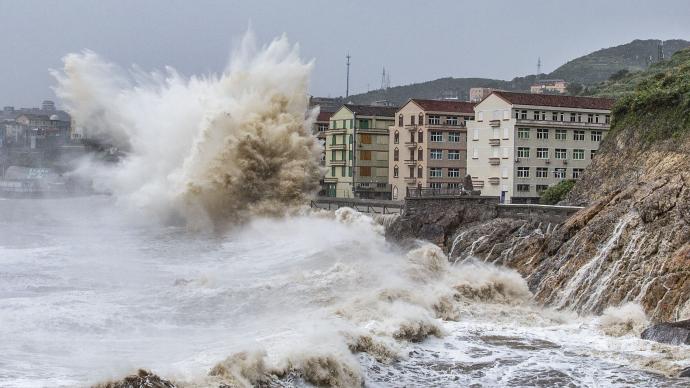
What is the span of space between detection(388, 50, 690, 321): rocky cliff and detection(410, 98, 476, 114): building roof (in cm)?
2032

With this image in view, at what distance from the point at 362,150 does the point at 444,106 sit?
26.1 feet

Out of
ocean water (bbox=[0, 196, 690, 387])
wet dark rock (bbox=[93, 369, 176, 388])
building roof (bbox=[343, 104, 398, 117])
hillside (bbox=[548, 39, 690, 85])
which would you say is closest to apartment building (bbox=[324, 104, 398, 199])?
building roof (bbox=[343, 104, 398, 117])

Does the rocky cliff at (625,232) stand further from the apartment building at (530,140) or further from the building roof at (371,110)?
the building roof at (371,110)

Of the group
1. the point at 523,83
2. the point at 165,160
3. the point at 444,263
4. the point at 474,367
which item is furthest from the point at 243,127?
the point at 523,83

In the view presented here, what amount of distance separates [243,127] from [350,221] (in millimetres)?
7831

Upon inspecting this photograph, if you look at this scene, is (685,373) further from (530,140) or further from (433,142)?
(433,142)

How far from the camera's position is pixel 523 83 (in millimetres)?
179250

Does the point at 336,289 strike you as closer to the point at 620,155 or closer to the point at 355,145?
the point at 620,155

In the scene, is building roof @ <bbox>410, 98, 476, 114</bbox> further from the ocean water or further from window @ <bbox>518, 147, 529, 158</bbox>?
the ocean water

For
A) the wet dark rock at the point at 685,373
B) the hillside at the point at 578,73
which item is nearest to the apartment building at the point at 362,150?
the wet dark rock at the point at 685,373

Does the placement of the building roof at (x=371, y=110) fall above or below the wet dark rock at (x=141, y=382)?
above

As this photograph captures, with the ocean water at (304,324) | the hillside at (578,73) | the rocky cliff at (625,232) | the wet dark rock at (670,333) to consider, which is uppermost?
the hillside at (578,73)

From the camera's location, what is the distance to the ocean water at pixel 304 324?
675 inches

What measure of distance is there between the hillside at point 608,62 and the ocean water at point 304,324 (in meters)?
146
